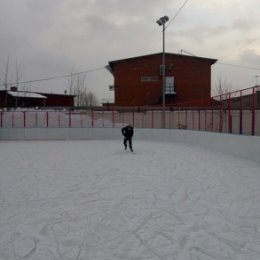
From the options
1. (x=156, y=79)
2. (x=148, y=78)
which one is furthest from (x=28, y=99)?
(x=156, y=79)

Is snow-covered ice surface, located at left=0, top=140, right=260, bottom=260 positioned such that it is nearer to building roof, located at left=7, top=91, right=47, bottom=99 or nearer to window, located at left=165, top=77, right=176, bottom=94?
window, located at left=165, top=77, right=176, bottom=94

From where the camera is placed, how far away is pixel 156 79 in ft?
150

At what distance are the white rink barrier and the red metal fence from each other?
53 centimetres

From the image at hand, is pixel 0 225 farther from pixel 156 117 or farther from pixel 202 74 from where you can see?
pixel 202 74

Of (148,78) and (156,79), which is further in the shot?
(148,78)

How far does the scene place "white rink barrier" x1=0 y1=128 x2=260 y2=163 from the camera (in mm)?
15305

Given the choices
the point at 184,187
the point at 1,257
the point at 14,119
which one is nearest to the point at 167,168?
the point at 184,187

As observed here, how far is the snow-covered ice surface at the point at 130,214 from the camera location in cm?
446

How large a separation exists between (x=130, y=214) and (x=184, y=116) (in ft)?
71.4

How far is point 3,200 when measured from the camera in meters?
7.09

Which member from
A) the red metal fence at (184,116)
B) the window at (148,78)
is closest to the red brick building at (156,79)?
the window at (148,78)

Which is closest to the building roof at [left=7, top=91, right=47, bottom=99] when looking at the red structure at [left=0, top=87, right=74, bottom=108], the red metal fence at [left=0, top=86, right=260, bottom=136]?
the red structure at [left=0, top=87, right=74, bottom=108]

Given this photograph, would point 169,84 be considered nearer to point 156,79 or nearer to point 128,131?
point 156,79

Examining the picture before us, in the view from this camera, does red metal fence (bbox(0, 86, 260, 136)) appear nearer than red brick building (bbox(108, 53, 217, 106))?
Yes
